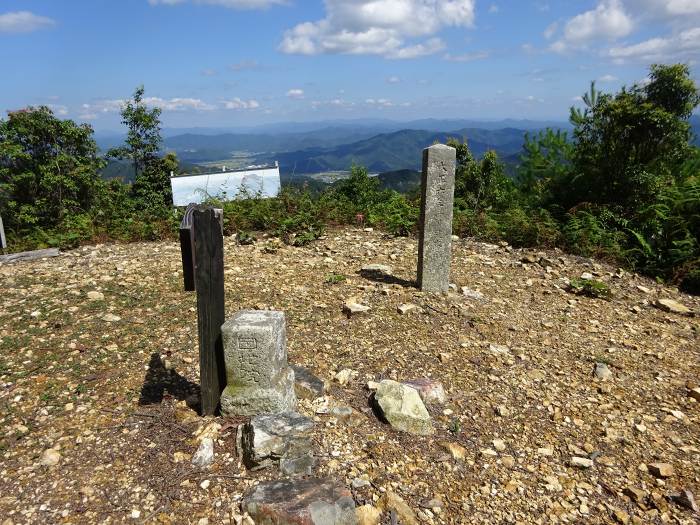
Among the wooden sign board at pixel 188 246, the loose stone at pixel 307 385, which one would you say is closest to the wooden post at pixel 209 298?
the wooden sign board at pixel 188 246

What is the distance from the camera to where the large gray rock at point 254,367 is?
3191 mm

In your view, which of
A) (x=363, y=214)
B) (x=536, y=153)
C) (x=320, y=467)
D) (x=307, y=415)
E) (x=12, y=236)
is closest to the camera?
(x=320, y=467)

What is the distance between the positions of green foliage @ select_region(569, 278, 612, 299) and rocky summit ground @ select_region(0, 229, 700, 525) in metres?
0.18

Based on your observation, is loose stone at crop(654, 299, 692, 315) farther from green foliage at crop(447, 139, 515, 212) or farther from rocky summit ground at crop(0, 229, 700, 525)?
green foliage at crop(447, 139, 515, 212)

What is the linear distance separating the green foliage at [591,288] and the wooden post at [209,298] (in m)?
5.21

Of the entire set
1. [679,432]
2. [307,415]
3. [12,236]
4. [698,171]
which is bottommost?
[679,432]

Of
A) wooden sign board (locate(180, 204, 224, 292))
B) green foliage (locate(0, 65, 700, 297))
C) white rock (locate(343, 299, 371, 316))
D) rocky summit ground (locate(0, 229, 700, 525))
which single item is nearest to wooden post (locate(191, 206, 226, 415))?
wooden sign board (locate(180, 204, 224, 292))

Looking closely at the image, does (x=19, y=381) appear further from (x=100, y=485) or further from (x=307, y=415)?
(x=307, y=415)

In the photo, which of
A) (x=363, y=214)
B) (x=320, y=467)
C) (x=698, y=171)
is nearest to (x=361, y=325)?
(x=320, y=467)

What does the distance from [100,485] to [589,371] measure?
424 cm

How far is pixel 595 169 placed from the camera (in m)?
9.12

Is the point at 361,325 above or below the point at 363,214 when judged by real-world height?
below

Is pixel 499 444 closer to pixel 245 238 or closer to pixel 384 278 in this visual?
pixel 384 278

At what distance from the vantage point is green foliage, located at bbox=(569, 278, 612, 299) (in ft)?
20.5
